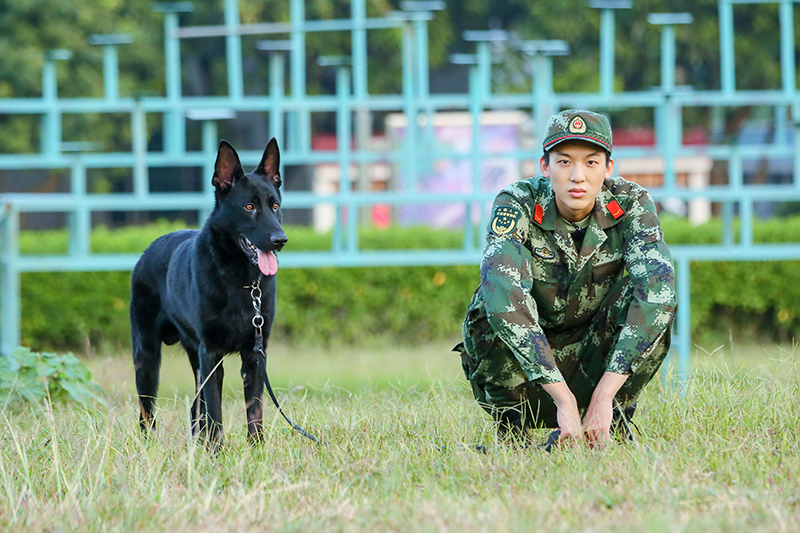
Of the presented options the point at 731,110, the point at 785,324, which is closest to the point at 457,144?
the point at 731,110

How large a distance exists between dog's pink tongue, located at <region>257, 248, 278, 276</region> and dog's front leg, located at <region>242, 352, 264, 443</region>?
35 centimetres

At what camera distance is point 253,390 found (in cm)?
391

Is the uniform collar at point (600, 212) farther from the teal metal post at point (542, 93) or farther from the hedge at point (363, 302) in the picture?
the teal metal post at point (542, 93)

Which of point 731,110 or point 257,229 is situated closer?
point 257,229

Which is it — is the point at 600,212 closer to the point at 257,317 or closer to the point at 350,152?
the point at 257,317

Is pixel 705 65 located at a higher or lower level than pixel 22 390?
higher

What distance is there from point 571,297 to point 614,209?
37 centimetres

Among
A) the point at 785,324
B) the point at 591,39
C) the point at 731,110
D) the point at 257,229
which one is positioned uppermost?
the point at 591,39

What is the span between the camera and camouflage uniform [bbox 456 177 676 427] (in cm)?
338

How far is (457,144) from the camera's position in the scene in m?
19.3

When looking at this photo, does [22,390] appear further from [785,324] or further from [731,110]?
[731,110]

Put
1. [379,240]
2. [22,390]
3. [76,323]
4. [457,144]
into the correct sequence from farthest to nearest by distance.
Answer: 1. [457,144]
2. [379,240]
3. [76,323]
4. [22,390]

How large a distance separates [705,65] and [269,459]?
2098cm

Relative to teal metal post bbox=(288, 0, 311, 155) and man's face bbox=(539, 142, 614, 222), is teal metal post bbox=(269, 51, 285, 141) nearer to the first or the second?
teal metal post bbox=(288, 0, 311, 155)
